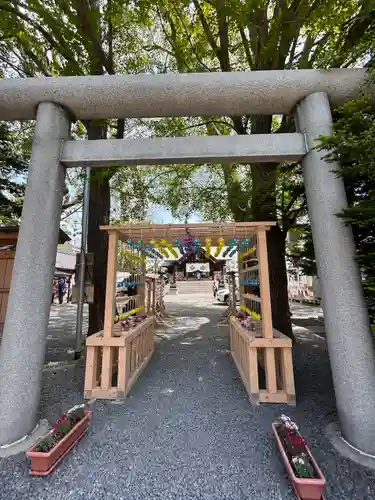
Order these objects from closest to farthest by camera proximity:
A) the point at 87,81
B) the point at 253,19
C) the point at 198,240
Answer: the point at 87,81, the point at 198,240, the point at 253,19

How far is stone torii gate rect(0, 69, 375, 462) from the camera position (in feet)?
8.18

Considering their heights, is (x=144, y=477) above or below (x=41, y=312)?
below

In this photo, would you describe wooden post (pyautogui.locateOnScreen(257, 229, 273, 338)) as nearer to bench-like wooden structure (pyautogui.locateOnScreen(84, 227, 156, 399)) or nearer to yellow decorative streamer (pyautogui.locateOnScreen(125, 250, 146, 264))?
bench-like wooden structure (pyautogui.locateOnScreen(84, 227, 156, 399))

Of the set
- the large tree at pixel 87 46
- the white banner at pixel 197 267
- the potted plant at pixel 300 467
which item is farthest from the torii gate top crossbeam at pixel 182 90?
the white banner at pixel 197 267

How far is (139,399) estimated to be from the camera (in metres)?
3.53

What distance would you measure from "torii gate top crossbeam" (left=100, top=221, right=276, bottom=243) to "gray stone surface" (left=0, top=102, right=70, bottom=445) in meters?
1.06

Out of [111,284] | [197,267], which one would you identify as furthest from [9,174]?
[197,267]

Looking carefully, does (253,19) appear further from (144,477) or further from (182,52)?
(144,477)

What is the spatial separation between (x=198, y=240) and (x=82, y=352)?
12.6 feet

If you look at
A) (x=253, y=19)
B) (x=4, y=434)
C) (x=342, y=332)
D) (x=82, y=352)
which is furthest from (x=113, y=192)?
(x=342, y=332)

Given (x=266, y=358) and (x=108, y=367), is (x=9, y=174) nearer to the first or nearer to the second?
(x=108, y=367)

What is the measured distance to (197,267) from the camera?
31328 mm

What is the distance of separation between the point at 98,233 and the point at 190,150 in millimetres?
4153

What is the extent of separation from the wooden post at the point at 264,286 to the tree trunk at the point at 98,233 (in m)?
3.76
